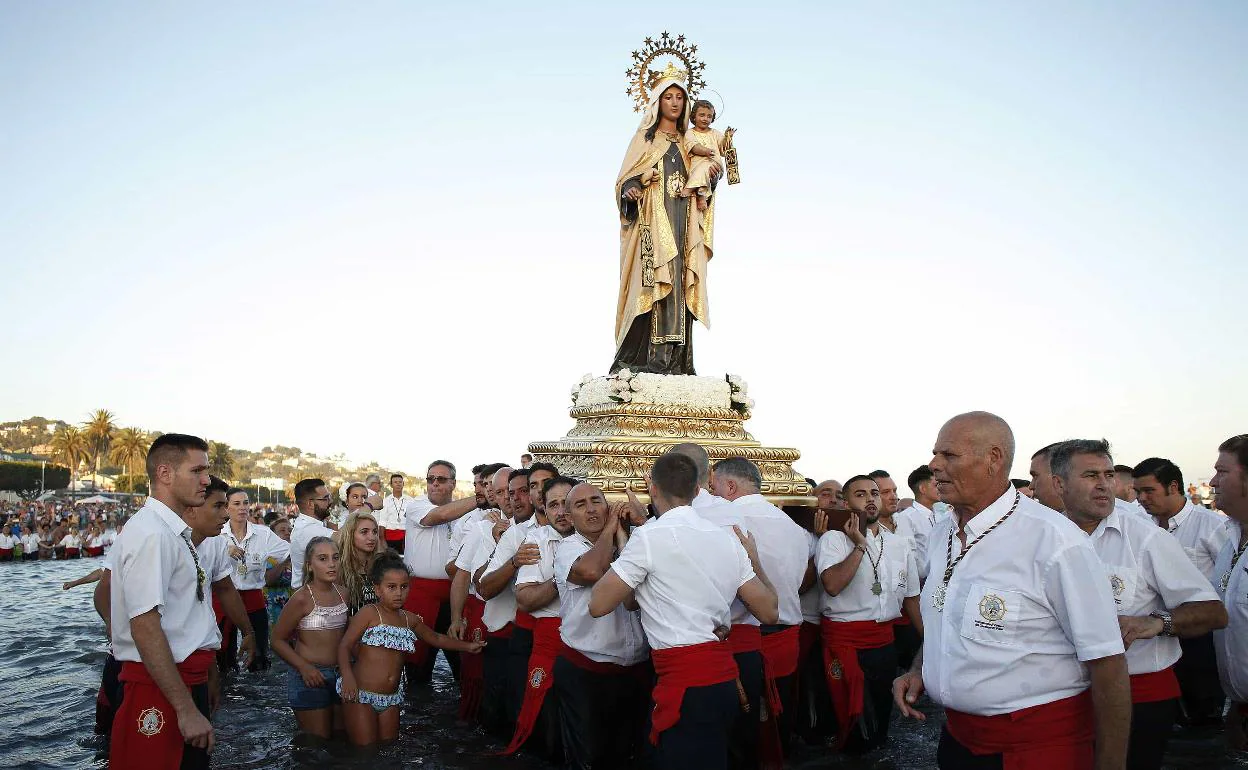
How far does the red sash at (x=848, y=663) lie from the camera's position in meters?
5.98

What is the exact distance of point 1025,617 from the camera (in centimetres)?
293

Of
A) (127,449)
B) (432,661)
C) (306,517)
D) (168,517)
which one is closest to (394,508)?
(306,517)

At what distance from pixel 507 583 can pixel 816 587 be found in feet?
7.15

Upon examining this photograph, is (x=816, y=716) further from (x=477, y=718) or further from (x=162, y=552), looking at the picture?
(x=162, y=552)

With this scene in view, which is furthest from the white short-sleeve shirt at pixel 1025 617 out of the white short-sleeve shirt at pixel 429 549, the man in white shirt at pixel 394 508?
the man in white shirt at pixel 394 508

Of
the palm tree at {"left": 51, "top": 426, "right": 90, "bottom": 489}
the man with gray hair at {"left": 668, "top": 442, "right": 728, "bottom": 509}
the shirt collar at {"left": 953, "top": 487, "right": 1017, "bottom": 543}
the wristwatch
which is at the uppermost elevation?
the palm tree at {"left": 51, "top": 426, "right": 90, "bottom": 489}

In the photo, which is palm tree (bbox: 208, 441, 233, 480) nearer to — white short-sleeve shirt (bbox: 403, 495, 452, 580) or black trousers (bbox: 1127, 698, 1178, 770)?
white short-sleeve shirt (bbox: 403, 495, 452, 580)

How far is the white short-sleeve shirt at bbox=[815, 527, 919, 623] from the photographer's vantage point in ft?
19.7

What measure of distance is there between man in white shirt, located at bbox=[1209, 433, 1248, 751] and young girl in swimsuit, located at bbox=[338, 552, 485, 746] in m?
4.72

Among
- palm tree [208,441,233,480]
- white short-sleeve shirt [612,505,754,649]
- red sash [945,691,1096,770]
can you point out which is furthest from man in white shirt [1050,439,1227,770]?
palm tree [208,441,233,480]

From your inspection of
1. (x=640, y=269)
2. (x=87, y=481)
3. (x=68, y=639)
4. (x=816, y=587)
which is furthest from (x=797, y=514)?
(x=87, y=481)

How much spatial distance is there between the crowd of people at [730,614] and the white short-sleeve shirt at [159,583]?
0.04 feet

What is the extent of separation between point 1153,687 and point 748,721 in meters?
1.98

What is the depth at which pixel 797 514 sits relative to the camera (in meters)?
7.77
